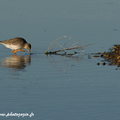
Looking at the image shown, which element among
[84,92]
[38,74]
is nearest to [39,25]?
[38,74]

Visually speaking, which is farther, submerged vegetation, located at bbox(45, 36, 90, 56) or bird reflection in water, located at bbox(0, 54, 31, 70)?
submerged vegetation, located at bbox(45, 36, 90, 56)

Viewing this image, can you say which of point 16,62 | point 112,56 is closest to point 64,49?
point 112,56

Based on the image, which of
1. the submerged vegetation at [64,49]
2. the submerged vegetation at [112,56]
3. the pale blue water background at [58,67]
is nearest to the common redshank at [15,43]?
the pale blue water background at [58,67]

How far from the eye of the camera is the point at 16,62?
19.4 metres

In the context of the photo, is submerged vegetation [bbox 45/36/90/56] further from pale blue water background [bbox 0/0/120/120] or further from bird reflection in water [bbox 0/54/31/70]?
bird reflection in water [bbox 0/54/31/70]

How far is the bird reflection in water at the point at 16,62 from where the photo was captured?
60.4ft

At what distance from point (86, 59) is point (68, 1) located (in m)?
16.0

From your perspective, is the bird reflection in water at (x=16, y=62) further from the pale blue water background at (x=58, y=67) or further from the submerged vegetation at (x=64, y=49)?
the submerged vegetation at (x=64, y=49)

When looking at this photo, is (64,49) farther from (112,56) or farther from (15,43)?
(15,43)

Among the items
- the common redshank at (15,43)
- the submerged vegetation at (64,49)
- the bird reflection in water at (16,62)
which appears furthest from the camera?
the common redshank at (15,43)

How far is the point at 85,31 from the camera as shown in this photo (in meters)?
26.0

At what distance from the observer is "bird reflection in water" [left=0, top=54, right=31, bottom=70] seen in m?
18.4

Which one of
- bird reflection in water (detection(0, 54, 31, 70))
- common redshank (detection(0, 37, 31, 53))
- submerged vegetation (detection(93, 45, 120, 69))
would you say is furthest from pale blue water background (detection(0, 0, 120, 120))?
submerged vegetation (detection(93, 45, 120, 69))

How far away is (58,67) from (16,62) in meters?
2.07
